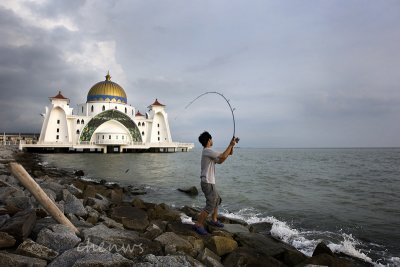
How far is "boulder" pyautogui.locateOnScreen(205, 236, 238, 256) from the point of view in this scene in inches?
210

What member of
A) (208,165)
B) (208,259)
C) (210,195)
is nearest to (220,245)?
(208,259)

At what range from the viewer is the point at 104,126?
208 feet

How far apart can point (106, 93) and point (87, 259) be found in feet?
221

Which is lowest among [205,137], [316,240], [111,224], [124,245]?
[316,240]

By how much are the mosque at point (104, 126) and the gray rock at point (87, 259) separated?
54198 millimetres

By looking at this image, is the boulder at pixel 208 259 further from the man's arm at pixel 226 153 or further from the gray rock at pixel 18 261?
the gray rock at pixel 18 261

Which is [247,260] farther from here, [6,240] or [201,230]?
[6,240]

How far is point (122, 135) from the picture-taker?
194 ft

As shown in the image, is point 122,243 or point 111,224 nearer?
point 122,243

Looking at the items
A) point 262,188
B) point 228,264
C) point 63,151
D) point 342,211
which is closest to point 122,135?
point 63,151

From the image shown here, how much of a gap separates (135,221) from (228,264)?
277cm

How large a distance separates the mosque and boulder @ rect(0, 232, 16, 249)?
5350cm

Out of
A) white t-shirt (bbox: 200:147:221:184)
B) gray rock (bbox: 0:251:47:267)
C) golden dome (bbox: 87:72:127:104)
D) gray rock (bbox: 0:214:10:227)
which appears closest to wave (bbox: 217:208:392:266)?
white t-shirt (bbox: 200:147:221:184)

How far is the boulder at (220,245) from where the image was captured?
17.5 ft
